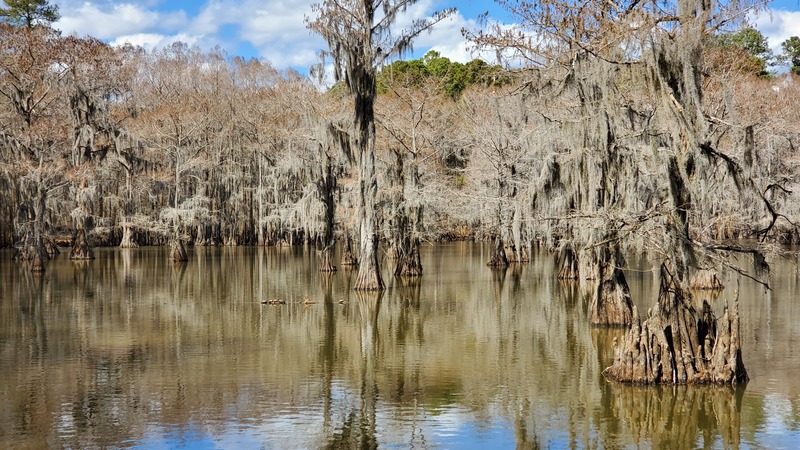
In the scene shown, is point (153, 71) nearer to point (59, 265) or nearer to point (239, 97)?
point (239, 97)

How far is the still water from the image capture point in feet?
28.0

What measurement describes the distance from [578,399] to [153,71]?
138ft

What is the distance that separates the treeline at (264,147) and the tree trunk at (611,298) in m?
1.36

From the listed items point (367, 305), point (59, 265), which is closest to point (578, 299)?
point (367, 305)

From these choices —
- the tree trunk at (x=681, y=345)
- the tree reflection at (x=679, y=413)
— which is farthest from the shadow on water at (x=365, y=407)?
the tree trunk at (x=681, y=345)

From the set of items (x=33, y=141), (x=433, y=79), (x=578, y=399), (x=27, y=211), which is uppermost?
(x=433, y=79)

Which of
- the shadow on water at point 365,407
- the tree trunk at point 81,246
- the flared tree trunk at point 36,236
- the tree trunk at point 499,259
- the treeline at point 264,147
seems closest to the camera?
the shadow on water at point 365,407

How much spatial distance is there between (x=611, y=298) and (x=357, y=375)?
586 cm

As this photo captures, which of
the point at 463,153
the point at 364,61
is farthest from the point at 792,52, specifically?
the point at 364,61

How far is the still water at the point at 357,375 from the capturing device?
8523mm

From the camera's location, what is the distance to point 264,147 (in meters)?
45.2

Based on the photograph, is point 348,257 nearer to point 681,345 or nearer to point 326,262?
point 326,262

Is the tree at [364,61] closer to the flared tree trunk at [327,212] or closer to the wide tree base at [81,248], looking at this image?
the flared tree trunk at [327,212]

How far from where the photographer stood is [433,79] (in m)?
34.5
